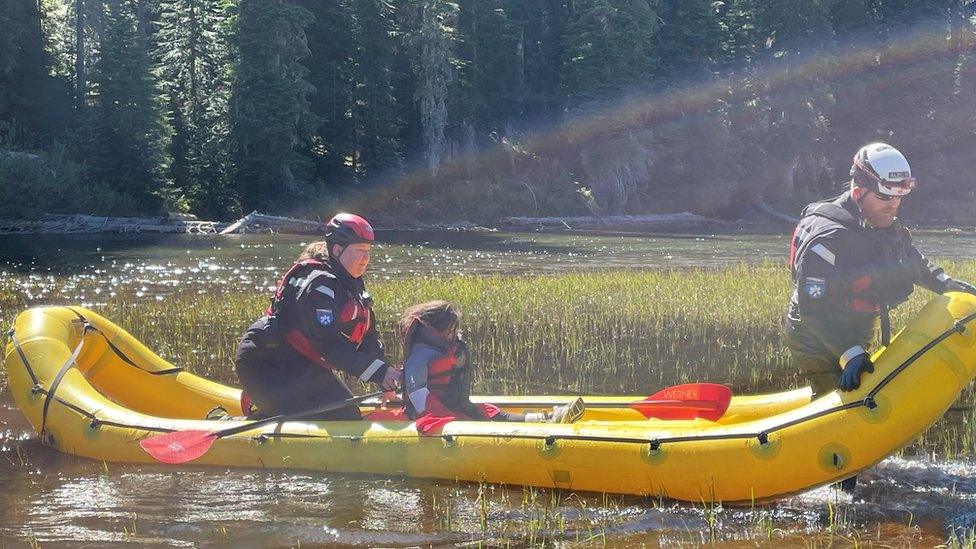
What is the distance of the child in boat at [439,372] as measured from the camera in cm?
725

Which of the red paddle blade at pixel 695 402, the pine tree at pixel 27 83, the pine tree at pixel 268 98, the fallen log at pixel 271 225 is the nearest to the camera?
the red paddle blade at pixel 695 402

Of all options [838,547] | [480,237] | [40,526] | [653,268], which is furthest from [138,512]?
[480,237]

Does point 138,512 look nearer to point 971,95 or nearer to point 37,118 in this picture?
point 37,118

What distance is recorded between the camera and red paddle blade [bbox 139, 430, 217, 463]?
7281 millimetres

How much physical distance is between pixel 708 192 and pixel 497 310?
3677 cm

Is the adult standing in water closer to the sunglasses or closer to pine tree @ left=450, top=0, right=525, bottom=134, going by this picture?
the sunglasses

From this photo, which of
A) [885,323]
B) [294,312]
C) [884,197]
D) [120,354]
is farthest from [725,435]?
[120,354]

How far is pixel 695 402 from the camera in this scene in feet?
24.6

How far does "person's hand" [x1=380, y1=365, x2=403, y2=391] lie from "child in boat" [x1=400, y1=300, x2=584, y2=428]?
0.19ft

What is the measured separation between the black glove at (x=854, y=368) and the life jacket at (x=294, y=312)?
3372mm

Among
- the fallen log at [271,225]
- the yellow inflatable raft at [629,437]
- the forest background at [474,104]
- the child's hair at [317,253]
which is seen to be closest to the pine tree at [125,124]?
the forest background at [474,104]

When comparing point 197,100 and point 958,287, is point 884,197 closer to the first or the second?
point 958,287

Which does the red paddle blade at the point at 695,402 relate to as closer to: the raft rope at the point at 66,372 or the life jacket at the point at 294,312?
the life jacket at the point at 294,312

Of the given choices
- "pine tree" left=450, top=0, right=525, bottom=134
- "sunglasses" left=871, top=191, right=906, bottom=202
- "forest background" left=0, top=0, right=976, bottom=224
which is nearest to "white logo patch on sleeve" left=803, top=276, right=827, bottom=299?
"sunglasses" left=871, top=191, right=906, bottom=202
